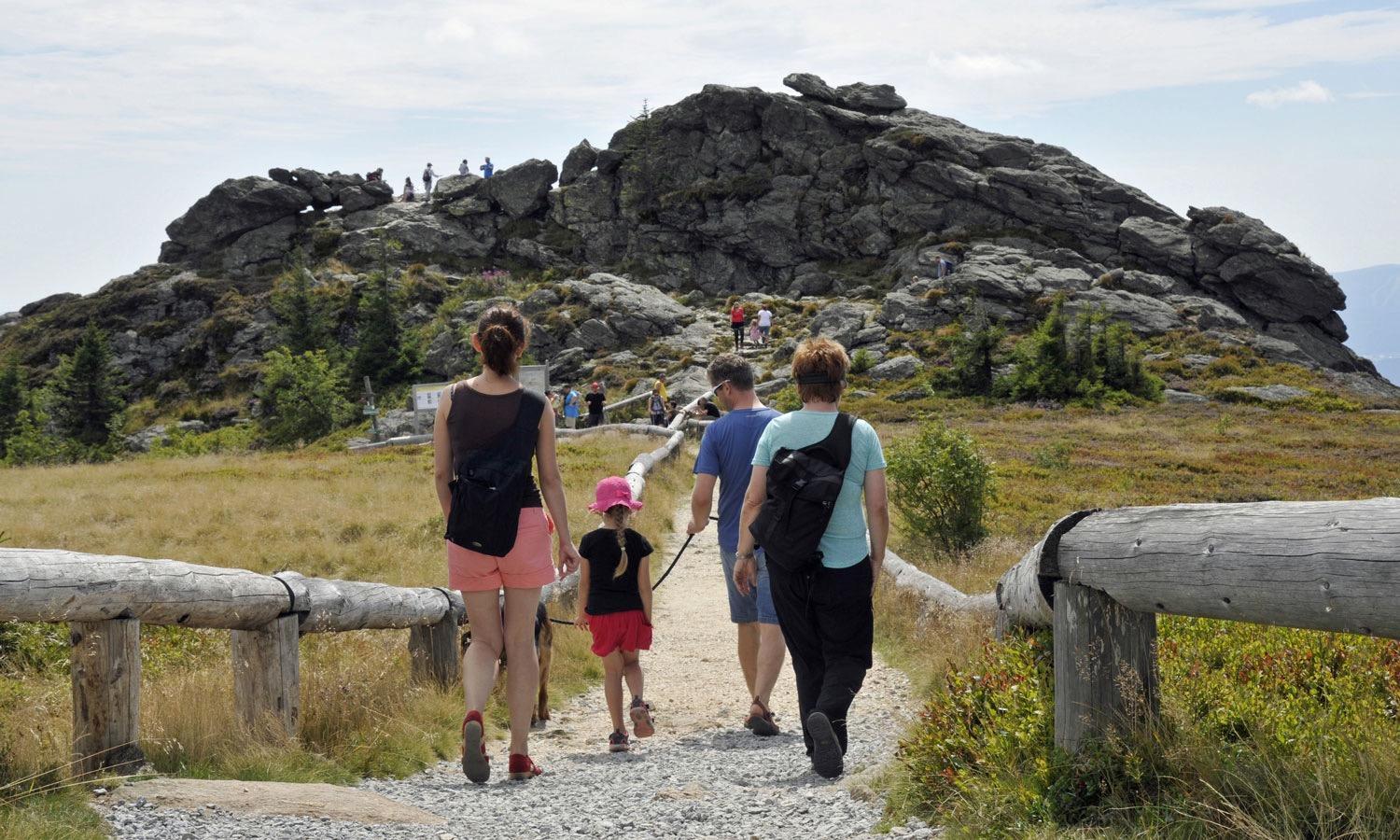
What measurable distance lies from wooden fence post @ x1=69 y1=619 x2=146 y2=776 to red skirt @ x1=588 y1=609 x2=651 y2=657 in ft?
9.62

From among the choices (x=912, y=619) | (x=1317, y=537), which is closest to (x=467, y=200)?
(x=912, y=619)

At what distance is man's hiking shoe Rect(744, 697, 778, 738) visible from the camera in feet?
22.6

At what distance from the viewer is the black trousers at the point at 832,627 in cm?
570

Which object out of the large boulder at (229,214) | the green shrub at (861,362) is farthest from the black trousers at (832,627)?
the large boulder at (229,214)

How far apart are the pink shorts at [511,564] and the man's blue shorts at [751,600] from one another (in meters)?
1.55

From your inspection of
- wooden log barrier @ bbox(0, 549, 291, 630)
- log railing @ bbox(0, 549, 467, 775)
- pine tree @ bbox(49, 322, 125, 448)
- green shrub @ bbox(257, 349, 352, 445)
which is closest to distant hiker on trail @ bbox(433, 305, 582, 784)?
log railing @ bbox(0, 549, 467, 775)

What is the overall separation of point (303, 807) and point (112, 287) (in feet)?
281

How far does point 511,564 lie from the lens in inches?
225

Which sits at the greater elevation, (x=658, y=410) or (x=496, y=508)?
(x=496, y=508)

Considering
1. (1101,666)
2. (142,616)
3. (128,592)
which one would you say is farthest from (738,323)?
(1101,666)

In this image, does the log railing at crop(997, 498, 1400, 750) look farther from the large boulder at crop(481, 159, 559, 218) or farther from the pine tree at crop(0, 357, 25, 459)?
the large boulder at crop(481, 159, 559, 218)

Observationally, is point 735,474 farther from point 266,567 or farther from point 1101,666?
point 266,567

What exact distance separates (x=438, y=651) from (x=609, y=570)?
1.27 meters

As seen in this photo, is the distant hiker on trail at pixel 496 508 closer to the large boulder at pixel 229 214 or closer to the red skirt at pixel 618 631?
the red skirt at pixel 618 631
